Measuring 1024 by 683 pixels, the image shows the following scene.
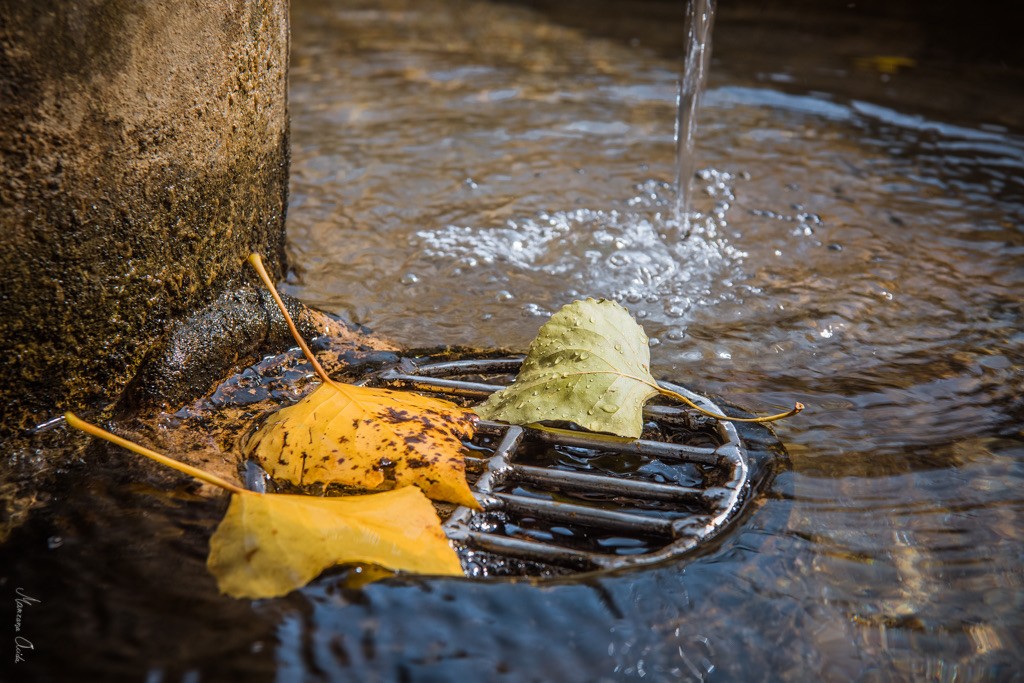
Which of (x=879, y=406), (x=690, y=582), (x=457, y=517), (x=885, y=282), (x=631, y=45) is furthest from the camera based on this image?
(x=631, y=45)

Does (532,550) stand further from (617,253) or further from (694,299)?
(617,253)

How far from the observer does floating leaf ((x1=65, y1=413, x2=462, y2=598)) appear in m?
1.24

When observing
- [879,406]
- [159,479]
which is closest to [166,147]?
[159,479]

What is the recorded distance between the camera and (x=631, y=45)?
4.89 m

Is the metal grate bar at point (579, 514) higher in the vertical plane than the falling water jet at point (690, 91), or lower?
lower

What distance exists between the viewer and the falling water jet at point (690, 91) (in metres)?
3.14

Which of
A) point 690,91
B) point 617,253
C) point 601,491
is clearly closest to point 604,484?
point 601,491

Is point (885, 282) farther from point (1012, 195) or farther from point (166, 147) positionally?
point (166, 147)

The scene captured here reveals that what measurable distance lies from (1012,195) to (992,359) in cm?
132

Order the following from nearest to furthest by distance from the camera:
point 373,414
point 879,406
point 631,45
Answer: point 373,414, point 879,406, point 631,45

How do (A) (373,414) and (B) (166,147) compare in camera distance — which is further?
(B) (166,147)

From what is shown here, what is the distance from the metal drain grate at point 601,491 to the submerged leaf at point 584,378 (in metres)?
0.05

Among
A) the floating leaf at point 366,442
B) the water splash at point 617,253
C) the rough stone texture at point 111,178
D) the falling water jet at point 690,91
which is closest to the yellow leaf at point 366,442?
the floating leaf at point 366,442

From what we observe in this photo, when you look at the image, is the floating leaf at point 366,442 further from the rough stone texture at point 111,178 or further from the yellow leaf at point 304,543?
the rough stone texture at point 111,178
